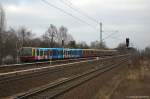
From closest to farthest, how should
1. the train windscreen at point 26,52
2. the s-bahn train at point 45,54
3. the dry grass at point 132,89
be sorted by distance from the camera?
the dry grass at point 132,89, the train windscreen at point 26,52, the s-bahn train at point 45,54

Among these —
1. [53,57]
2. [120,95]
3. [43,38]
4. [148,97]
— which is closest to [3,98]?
[120,95]

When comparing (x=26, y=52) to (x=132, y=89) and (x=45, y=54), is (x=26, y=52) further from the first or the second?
(x=132, y=89)

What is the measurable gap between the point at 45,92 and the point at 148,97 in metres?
5.69

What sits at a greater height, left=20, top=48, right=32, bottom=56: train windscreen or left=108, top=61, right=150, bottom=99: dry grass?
left=20, top=48, right=32, bottom=56: train windscreen

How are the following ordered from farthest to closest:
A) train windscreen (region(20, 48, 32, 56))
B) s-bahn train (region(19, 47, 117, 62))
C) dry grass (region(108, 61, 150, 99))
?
1. s-bahn train (region(19, 47, 117, 62))
2. train windscreen (region(20, 48, 32, 56))
3. dry grass (region(108, 61, 150, 99))

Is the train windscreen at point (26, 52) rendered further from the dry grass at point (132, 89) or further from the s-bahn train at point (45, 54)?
the dry grass at point (132, 89)

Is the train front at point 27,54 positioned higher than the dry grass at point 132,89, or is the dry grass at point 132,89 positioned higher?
the train front at point 27,54

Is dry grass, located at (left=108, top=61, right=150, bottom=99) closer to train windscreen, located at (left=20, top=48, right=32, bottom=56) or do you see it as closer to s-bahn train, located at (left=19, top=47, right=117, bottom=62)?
train windscreen, located at (left=20, top=48, right=32, bottom=56)

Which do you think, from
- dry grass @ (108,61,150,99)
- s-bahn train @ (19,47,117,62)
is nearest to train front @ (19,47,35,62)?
s-bahn train @ (19,47,117,62)

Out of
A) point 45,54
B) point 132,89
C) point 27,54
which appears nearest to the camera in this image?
point 132,89

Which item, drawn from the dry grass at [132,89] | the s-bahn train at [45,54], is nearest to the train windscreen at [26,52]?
the s-bahn train at [45,54]

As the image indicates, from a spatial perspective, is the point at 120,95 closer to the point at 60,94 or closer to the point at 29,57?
the point at 60,94

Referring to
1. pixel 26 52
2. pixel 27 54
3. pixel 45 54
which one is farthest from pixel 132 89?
pixel 45 54

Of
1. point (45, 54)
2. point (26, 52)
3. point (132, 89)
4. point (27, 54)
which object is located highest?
point (26, 52)
